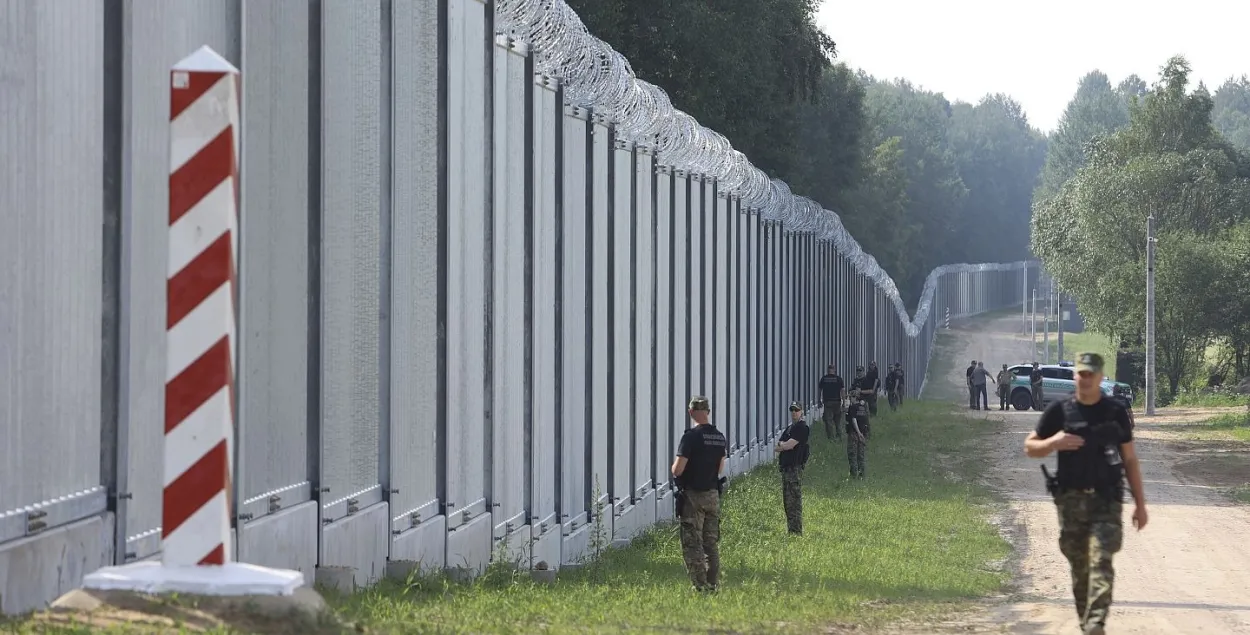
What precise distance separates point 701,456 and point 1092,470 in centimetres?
439

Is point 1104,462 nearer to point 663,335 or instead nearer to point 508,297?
point 508,297

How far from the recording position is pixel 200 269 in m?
6.29

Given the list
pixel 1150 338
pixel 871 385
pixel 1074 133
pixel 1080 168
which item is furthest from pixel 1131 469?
pixel 1074 133

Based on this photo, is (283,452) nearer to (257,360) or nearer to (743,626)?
(257,360)

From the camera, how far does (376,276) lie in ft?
36.2

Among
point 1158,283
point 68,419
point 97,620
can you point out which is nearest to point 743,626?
point 68,419

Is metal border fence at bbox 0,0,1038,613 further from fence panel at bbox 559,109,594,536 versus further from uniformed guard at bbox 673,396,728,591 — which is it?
uniformed guard at bbox 673,396,728,591

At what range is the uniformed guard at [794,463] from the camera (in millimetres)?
19656

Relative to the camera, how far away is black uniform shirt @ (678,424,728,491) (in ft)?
44.4

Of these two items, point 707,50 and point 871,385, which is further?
point 707,50

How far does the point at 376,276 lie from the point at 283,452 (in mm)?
1715

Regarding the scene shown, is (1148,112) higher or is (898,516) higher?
(1148,112)

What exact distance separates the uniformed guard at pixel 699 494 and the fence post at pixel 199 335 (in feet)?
24.2

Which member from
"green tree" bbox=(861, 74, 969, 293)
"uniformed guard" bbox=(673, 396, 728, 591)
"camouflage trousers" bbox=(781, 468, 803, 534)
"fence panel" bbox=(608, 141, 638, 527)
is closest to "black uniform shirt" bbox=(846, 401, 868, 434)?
"camouflage trousers" bbox=(781, 468, 803, 534)
